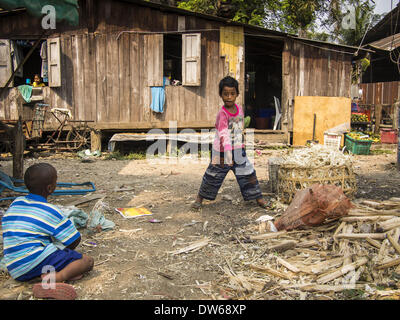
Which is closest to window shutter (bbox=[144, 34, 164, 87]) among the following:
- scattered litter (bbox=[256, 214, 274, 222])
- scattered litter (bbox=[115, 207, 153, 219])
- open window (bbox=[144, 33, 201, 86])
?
open window (bbox=[144, 33, 201, 86])

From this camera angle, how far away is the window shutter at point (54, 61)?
10773mm

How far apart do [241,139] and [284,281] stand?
2393 millimetres

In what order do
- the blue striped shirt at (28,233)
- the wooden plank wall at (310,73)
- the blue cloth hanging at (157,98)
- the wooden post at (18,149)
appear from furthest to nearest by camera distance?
the wooden plank wall at (310,73) → the blue cloth hanging at (157,98) → the wooden post at (18,149) → the blue striped shirt at (28,233)

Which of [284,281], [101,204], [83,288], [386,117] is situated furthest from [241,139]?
[386,117]

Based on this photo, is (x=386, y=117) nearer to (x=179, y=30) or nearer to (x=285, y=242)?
(x=179, y=30)

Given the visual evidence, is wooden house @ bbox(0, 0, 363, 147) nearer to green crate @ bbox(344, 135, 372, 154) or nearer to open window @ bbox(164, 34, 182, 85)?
open window @ bbox(164, 34, 182, 85)

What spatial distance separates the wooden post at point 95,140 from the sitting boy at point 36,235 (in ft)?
27.7

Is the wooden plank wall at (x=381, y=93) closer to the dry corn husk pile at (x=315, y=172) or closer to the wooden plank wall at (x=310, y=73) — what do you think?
the wooden plank wall at (x=310, y=73)

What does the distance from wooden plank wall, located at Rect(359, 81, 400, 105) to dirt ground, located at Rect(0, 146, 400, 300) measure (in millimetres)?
11914

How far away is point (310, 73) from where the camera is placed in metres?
11.9

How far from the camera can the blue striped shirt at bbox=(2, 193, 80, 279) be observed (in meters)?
2.65

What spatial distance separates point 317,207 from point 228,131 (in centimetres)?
163

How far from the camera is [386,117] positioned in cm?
1711

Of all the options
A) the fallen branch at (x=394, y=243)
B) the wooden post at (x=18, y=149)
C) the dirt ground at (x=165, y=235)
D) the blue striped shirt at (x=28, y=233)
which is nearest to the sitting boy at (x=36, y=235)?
the blue striped shirt at (x=28, y=233)
